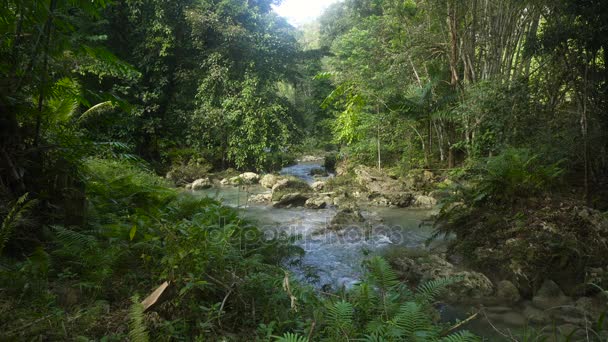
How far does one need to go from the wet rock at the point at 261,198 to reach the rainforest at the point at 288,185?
7.5 inches

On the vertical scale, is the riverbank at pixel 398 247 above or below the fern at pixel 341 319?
below

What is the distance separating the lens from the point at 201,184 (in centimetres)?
1273

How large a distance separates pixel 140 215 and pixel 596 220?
5510 millimetres

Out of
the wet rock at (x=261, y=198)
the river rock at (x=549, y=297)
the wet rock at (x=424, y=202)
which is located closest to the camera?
the river rock at (x=549, y=297)

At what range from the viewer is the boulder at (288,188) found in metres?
10.8

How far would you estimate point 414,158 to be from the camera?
13469mm

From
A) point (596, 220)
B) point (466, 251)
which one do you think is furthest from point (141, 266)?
point (596, 220)

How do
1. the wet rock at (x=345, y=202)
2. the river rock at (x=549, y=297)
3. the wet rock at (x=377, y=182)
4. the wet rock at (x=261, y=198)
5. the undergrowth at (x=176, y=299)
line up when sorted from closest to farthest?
the undergrowth at (x=176, y=299), the river rock at (x=549, y=297), the wet rock at (x=345, y=202), the wet rock at (x=261, y=198), the wet rock at (x=377, y=182)

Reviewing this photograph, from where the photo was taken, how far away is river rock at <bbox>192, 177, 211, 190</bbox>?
12.6 meters

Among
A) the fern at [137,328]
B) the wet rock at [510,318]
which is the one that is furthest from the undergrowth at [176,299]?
the wet rock at [510,318]

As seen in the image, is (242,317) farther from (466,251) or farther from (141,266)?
(466,251)

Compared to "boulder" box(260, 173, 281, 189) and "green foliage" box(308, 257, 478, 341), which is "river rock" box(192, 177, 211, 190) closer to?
"boulder" box(260, 173, 281, 189)

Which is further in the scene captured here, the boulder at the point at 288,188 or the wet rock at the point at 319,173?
the wet rock at the point at 319,173

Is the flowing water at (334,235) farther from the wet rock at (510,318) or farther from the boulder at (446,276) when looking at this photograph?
the wet rock at (510,318)
